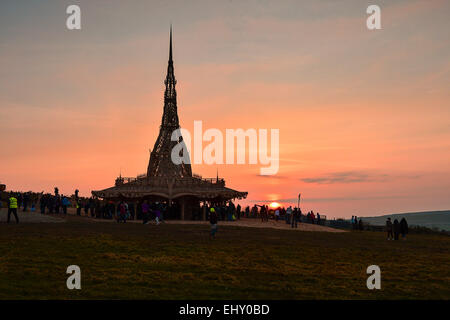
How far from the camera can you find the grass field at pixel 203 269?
13195mm

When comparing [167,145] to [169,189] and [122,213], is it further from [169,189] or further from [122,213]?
[122,213]

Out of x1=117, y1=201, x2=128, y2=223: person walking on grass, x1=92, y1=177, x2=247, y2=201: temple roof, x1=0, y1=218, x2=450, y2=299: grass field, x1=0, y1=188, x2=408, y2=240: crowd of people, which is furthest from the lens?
x1=92, y1=177, x2=247, y2=201: temple roof

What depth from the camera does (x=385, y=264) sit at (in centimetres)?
1920

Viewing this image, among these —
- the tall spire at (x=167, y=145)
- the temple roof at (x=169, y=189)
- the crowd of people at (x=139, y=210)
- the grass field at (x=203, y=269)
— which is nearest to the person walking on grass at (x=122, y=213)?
the crowd of people at (x=139, y=210)

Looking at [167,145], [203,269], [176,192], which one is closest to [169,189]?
[176,192]

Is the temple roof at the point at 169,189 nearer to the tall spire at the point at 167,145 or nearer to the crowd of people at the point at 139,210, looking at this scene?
the crowd of people at the point at 139,210

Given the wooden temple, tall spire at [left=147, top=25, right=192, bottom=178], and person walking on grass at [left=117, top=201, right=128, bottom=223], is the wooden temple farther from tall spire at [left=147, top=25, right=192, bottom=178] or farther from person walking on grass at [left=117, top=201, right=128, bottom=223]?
person walking on grass at [left=117, top=201, right=128, bottom=223]

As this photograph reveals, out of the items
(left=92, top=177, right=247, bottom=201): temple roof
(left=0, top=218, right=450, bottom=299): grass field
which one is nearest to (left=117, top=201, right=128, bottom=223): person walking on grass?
(left=92, top=177, right=247, bottom=201): temple roof

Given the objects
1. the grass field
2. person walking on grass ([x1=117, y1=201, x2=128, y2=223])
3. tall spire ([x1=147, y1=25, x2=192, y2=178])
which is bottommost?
the grass field

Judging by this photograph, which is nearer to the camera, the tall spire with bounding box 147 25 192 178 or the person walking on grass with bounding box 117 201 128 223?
the person walking on grass with bounding box 117 201 128 223

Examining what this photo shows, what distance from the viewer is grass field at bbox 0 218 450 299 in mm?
13195

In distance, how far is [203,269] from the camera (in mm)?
16281
